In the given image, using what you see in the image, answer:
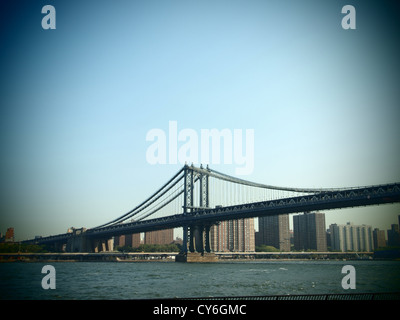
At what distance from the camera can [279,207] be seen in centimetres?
7831

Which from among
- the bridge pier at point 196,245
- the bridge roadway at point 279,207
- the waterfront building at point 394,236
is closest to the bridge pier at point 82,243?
the bridge roadway at point 279,207

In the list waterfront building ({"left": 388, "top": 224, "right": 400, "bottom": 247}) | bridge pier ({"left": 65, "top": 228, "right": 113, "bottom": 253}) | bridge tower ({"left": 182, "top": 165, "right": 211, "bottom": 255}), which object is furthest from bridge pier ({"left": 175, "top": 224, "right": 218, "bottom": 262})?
waterfront building ({"left": 388, "top": 224, "right": 400, "bottom": 247})

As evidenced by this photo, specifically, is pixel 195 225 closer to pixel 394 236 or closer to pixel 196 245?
pixel 196 245

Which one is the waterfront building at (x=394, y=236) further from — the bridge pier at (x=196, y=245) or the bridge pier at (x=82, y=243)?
the bridge pier at (x=82, y=243)

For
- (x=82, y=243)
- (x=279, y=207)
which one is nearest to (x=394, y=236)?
(x=279, y=207)

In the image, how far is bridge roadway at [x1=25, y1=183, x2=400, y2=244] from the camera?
65.7 meters
